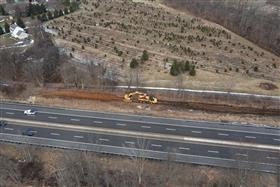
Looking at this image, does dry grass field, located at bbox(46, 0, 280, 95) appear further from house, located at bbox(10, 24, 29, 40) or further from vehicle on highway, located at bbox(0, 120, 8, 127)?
vehicle on highway, located at bbox(0, 120, 8, 127)

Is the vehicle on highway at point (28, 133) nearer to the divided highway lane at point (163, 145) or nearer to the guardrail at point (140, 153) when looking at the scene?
the divided highway lane at point (163, 145)

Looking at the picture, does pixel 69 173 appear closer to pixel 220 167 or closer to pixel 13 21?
pixel 220 167

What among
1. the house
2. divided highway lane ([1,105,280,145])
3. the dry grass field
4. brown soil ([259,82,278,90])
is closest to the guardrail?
divided highway lane ([1,105,280,145])

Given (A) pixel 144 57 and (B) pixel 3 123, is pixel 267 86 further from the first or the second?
(B) pixel 3 123

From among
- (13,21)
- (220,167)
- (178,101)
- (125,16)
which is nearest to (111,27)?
(125,16)

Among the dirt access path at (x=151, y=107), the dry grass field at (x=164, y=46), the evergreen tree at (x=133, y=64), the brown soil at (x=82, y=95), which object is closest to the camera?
the dirt access path at (x=151, y=107)

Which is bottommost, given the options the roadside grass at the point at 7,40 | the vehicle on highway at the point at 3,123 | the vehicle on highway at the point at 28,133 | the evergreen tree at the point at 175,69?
the vehicle on highway at the point at 28,133

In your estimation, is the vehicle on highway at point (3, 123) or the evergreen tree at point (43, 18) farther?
the evergreen tree at point (43, 18)

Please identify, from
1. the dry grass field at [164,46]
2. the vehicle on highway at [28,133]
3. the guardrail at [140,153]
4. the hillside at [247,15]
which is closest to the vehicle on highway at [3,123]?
the guardrail at [140,153]
